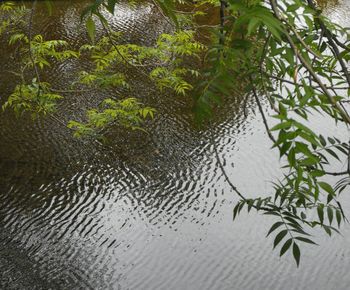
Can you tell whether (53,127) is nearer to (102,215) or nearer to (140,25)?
(102,215)

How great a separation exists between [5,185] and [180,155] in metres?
1.33

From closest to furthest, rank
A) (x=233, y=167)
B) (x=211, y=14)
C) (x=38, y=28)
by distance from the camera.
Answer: (x=233, y=167) < (x=38, y=28) < (x=211, y=14)

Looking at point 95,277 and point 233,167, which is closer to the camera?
point 95,277

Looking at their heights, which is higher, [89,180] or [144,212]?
[144,212]

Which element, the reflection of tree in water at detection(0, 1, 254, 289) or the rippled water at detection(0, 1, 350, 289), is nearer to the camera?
the rippled water at detection(0, 1, 350, 289)

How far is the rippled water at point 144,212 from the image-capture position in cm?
316

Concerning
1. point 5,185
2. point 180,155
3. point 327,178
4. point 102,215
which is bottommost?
point 5,185

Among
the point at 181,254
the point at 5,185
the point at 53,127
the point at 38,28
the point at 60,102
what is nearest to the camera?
the point at 181,254

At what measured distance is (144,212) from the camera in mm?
3652

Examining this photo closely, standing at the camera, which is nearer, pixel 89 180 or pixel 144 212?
pixel 144 212

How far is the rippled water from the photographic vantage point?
3156 mm

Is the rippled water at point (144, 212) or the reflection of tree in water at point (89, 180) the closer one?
the rippled water at point (144, 212)

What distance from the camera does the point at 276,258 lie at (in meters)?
3.27

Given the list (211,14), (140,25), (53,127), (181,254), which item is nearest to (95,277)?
(181,254)
